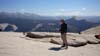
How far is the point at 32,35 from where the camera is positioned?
19.2m

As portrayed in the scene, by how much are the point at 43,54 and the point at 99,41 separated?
31.2ft

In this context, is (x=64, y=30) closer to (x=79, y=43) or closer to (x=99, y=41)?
(x=79, y=43)

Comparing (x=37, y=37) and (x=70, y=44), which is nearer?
(x=70, y=44)

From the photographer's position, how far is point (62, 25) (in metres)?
13.1

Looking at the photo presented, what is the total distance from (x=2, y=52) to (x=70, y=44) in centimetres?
711

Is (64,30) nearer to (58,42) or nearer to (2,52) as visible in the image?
(58,42)

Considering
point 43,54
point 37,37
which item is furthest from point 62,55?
point 37,37

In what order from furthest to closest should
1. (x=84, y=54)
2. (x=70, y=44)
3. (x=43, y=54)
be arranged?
(x=70, y=44)
(x=84, y=54)
(x=43, y=54)

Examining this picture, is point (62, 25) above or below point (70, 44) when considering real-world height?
above

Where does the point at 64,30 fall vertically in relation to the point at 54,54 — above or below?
above

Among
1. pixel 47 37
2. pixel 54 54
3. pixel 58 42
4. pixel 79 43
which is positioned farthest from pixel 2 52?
pixel 47 37

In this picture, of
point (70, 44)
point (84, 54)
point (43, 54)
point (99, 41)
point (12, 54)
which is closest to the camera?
point (12, 54)

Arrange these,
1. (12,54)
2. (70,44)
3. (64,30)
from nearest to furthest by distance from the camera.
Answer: (12,54) → (64,30) → (70,44)

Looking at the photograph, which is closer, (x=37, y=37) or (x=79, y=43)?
(x=79, y=43)
